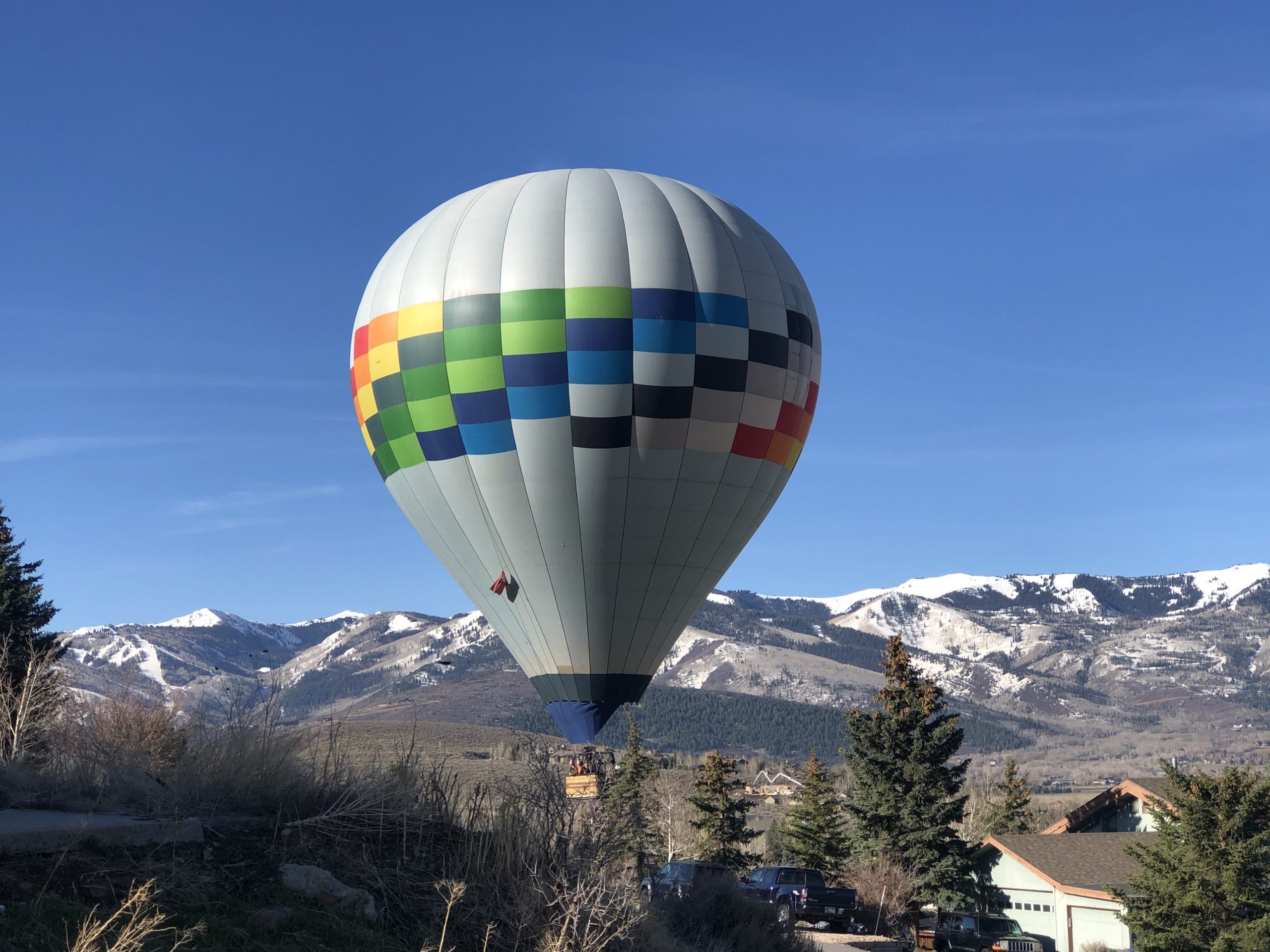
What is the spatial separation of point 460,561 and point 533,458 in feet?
11.5

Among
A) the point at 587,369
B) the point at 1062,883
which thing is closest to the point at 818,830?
the point at 1062,883

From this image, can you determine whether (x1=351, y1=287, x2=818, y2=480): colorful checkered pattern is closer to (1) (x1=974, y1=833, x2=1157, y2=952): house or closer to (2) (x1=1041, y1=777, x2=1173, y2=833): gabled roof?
(1) (x1=974, y1=833, x2=1157, y2=952): house

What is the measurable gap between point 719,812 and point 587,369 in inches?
1186

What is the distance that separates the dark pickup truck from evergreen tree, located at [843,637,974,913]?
1242cm

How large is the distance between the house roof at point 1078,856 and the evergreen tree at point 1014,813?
15973 millimetres

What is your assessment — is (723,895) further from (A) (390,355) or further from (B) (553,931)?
(A) (390,355)

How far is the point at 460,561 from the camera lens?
1070 inches

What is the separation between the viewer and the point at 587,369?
81.4 feet

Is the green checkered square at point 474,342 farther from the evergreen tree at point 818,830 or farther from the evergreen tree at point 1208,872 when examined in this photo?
the evergreen tree at point 818,830

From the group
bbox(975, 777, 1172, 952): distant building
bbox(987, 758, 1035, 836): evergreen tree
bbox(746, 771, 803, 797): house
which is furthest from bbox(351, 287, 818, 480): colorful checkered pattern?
bbox(746, 771, 803, 797): house

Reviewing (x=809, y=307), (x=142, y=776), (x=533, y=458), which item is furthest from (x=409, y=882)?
(x=809, y=307)

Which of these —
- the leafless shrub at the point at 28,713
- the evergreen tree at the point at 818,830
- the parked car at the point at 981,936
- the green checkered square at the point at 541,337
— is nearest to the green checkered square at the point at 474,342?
the green checkered square at the point at 541,337

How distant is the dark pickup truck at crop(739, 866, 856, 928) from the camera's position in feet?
89.8

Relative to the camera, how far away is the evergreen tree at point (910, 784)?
133ft
